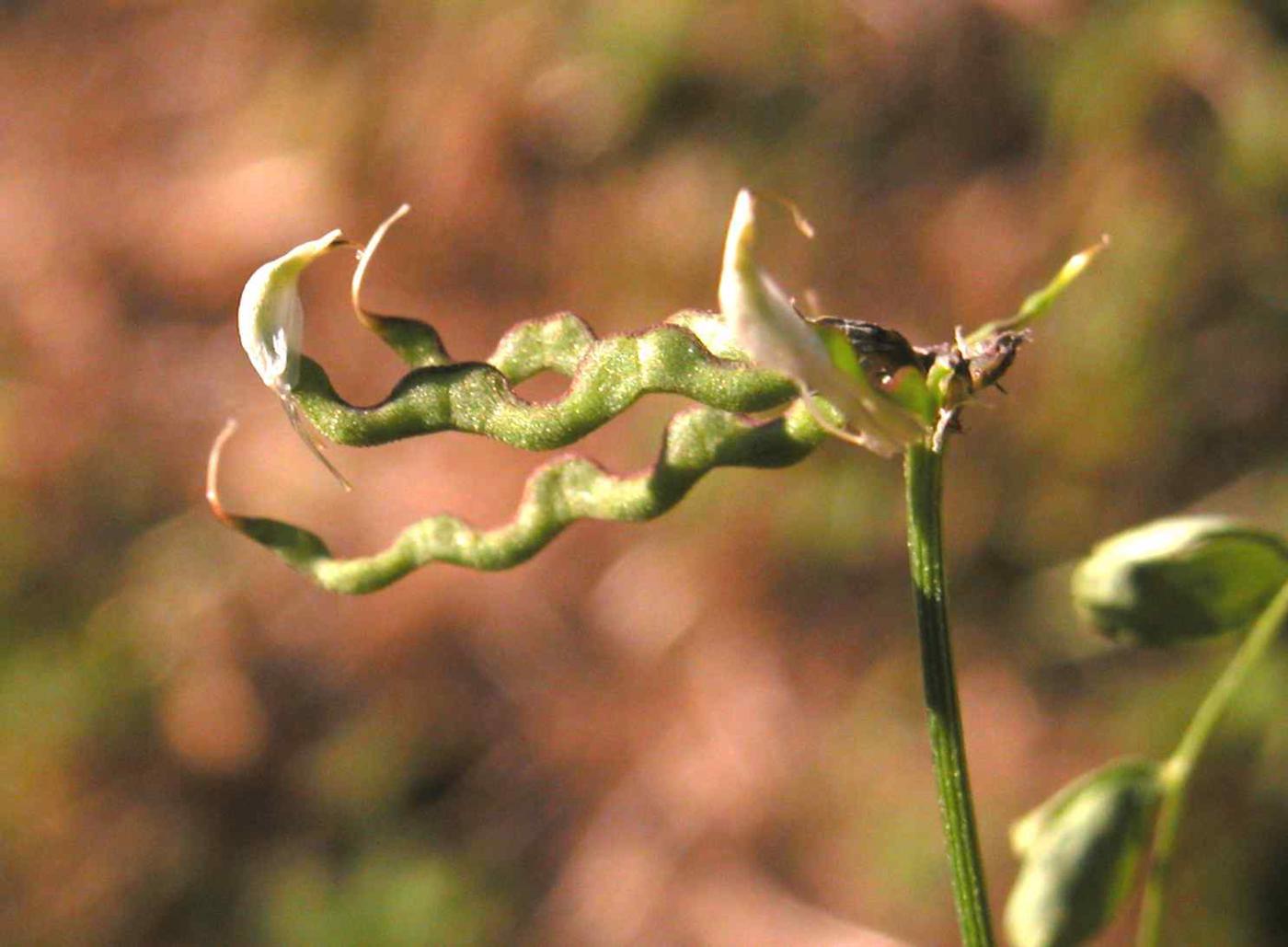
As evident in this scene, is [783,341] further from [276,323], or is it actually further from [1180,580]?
[1180,580]

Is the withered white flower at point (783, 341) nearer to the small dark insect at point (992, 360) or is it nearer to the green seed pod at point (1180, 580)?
the small dark insect at point (992, 360)

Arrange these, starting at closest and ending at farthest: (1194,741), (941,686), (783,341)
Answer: (783,341), (941,686), (1194,741)

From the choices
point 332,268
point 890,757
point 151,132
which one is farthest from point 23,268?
point 890,757

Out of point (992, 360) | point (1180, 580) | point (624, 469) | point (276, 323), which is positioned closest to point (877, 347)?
point (992, 360)

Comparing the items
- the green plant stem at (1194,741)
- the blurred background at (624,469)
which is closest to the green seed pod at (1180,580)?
the green plant stem at (1194,741)

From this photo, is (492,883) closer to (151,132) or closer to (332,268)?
(332,268)
